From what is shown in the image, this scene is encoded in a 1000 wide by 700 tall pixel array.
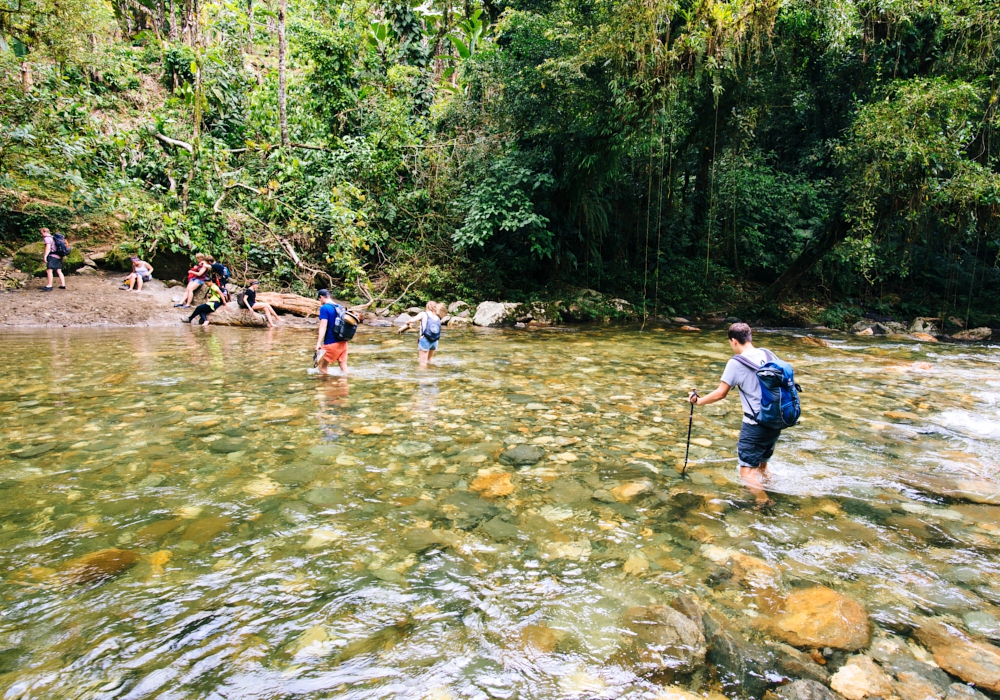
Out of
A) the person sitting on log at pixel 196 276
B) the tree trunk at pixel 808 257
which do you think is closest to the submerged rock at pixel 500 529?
the person sitting on log at pixel 196 276

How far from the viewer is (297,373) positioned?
9.48 metres

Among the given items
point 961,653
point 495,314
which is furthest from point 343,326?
point 495,314

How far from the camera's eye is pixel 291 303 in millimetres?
16844

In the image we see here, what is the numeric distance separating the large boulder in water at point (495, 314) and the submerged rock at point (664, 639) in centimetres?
1401

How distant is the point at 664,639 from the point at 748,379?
8.93 feet

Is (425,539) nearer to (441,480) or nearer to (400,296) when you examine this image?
(441,480)

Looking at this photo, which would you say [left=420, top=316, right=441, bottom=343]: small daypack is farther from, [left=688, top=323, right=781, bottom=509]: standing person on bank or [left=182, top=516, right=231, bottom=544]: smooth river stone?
[left=182, top=516, right=231, bottom=544]: smooth river stone

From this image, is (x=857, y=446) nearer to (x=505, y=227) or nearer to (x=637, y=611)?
(x=637, y=611)

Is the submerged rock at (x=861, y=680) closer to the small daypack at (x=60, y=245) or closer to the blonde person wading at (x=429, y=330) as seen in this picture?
the blonde person wading at (x=429, y=330)

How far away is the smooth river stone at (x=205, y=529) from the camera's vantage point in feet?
13.1

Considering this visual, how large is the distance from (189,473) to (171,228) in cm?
1408

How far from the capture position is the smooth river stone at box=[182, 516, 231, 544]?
401 cm

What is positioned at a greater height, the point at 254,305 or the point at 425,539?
the point at 254,305

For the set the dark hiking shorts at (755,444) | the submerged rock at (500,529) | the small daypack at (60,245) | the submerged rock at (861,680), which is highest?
the small daypack at (60,245)
